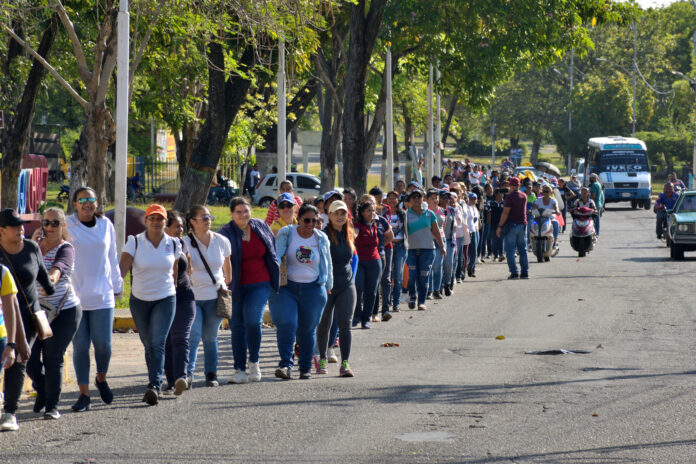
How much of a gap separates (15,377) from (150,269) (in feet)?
4.98

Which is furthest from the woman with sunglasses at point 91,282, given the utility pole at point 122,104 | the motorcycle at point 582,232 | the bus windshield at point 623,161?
the bus windshield at point 623,161

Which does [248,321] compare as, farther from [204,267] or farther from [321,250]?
[321,250]

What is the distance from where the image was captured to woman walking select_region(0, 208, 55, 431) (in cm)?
802

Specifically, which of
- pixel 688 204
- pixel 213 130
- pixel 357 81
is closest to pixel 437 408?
pixel 213 130

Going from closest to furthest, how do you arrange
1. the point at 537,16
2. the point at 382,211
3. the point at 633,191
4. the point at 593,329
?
the point at 593,329
the point at 382,211
the point at 537,16
the point at 633,191

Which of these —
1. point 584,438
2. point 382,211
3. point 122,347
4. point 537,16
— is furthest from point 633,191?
point 584,438

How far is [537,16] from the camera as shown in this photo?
2625 centimetres

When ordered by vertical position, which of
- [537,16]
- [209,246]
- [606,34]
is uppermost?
[606,34]

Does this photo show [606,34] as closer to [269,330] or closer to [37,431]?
[269,330]

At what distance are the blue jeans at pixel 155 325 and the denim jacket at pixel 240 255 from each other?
1.00 m

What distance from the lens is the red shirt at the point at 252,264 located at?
10.4 metres

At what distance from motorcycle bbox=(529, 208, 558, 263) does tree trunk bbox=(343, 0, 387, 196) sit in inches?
153

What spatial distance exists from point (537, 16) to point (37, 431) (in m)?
20.1

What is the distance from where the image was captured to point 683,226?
82.2 feet
